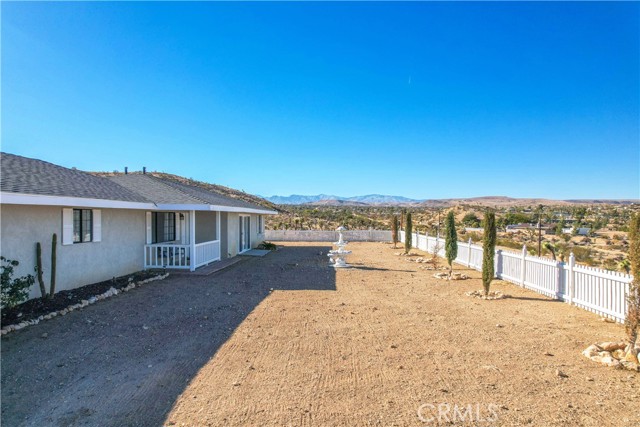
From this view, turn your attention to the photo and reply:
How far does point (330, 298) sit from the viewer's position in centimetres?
912

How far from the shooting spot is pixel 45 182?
29.2 ft

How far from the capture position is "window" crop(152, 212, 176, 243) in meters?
13.9

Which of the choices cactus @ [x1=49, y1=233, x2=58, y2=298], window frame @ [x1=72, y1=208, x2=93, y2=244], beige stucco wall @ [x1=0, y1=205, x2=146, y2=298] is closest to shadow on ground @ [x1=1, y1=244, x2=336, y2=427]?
cactus @ [x1=49, y1=233, x2=58, y2=298]

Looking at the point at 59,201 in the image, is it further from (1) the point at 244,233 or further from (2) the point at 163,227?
(1) the point at 244,233

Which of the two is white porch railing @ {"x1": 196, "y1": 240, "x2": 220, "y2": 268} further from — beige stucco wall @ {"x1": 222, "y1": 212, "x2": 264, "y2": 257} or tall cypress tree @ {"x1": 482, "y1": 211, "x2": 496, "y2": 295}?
tall cypress tree @ {"x1": 482, "y1": 211, "x2": 496, "y2": 295}

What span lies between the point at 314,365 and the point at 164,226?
460 inches

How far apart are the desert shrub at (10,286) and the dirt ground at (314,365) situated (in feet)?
2.90

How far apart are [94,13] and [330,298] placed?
11810mm

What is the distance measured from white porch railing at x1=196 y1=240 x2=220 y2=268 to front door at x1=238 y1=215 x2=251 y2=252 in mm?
3984

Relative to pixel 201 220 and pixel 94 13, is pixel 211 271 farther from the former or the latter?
pixel 94 13

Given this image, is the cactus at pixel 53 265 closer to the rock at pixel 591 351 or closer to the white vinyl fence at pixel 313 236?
the rock at pixel 591 351

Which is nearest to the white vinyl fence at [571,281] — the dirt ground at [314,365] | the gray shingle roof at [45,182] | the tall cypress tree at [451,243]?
the dirt ground at [314,365]

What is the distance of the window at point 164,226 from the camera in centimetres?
1392

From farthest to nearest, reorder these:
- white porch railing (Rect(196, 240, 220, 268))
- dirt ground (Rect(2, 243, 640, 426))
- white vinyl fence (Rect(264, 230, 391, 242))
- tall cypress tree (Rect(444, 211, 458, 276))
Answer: white vinyl fence (Rect(264, 230, 391, 242))
white porch railing (Rect(196, 240, 220, 268))
tall cypress tree (Rect(444, 211, 458, 276))
dirt ground (Rect(2, 243, 640, 426))
